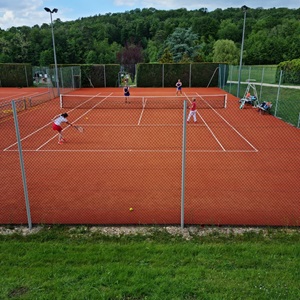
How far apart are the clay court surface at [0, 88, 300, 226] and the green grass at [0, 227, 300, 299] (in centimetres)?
79

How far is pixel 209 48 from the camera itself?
82.3 meters

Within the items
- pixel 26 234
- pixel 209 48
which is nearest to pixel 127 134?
pixel 26 234

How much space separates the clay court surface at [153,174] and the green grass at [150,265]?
31.0 inches

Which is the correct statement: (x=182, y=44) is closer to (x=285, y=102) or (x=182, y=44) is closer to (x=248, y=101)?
(x=285, y=102)

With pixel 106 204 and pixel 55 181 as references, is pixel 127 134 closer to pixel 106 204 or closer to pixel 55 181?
pixel 55 181

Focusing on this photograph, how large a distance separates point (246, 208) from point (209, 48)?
266 ft

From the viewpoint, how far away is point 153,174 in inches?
373

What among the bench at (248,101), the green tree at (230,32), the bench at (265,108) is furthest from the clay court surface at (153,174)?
the green tree at (230,32)

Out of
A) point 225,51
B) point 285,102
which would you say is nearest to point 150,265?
point 285,102

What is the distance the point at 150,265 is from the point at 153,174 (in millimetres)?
4689

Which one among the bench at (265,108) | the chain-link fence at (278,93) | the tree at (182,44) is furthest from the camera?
the tree at (182,44)

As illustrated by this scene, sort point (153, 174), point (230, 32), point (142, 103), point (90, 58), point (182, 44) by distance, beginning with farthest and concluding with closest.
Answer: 1. point (230, 32)
2. point (90, 58)
3. point (182, 44)
4. point (142, 103)
5. point (153, 174)

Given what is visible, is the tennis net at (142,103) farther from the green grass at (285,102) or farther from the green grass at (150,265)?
the green grass at (150,265)

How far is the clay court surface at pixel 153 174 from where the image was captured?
706 cm
